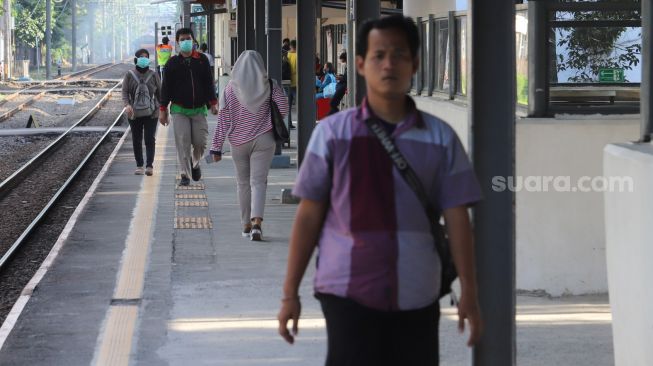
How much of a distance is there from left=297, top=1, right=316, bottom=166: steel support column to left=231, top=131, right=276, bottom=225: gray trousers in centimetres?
365

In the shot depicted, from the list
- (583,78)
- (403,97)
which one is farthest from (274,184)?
(403,97)

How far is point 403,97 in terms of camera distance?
4047 millimetres

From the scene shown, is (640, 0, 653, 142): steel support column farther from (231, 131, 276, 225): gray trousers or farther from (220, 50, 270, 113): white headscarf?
(231, 131, 276, 225): gray trousers

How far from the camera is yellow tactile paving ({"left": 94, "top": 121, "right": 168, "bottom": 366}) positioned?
677cm

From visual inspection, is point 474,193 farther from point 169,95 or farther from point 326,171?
point 169,95

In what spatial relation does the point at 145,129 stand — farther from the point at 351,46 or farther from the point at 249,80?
the point at 249,80

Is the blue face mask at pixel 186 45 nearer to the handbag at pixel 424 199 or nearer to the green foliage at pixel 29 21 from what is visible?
the handbag at pixel 424 199

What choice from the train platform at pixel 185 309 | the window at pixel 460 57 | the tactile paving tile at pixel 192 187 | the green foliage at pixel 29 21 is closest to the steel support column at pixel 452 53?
the window at pixel 460 57

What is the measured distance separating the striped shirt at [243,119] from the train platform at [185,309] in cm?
89

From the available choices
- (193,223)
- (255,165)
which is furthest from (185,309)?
(193,223)

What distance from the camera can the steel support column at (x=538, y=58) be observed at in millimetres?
8336

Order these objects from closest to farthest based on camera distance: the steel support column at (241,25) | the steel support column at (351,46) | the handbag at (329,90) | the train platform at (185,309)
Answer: the train platform at (185,309) → the steel support column at (351,46) → the handbag at (329,90) → the steel support column at (241,25)

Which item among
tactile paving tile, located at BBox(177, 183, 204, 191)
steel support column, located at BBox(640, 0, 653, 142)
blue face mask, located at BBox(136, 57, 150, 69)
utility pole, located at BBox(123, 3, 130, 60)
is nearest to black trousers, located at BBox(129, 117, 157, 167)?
blue face mask, located at BBox(136, 57, 150, 69)

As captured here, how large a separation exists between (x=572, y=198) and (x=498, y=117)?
283 cm
